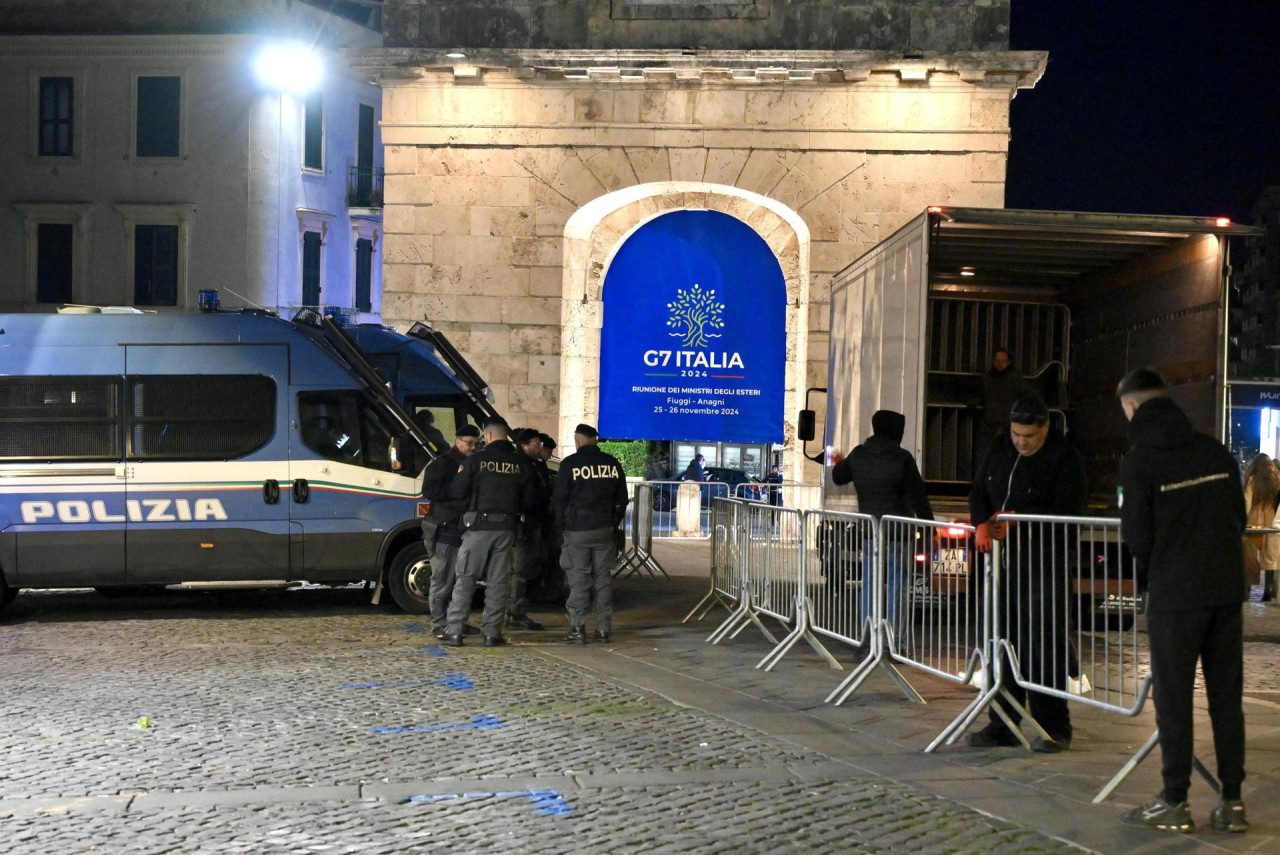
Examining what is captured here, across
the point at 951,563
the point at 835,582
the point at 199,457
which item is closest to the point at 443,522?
the point at 199,457

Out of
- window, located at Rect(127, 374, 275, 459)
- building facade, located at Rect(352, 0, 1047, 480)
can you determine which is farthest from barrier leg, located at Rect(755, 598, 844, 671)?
building facade, located at Rect(352, 0, 1047, 480)

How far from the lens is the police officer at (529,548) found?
12719mm

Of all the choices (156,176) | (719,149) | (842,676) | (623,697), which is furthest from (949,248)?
(156,176)

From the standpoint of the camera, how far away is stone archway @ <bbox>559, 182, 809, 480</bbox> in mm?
22062

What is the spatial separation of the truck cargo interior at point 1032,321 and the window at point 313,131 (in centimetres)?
2586

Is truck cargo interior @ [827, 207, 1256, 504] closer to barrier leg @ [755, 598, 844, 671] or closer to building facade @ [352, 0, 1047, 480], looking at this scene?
barrier leg @ [755, 598, 844, 671]

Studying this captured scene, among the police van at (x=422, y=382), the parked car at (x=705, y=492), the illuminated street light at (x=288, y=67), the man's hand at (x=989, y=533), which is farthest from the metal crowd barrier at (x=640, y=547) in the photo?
the illuminated street light at (x=288, y=67)

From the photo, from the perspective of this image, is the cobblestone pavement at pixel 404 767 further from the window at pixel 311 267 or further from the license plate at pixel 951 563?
the window at pixel 311 267

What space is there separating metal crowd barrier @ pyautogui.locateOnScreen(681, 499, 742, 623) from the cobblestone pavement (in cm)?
189

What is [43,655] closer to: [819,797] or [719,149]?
[819,797]

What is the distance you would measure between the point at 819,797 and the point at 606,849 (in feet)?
4.08

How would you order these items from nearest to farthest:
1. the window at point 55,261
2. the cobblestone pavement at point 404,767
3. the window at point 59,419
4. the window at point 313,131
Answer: the cobblestone pavement at point 404,767 → the window at point 59,419 → the window at point 55,261 → the window at point 313,131

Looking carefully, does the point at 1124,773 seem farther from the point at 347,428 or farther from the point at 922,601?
the point at 347,428

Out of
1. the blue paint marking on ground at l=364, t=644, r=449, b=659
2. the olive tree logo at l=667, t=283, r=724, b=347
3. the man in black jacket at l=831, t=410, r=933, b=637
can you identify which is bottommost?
the blue paint marking on ground at l=364, t=644, r=449, b=659
